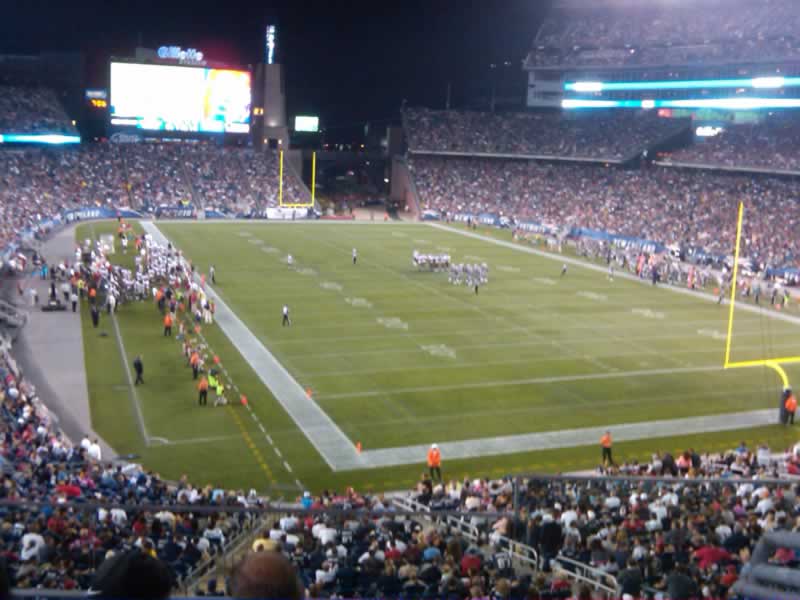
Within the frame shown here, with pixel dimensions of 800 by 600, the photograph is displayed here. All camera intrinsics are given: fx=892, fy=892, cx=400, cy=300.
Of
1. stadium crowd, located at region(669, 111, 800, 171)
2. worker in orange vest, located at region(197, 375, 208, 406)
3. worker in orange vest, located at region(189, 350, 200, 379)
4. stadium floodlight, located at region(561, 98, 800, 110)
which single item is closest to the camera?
worker in orange vest, located at region(197, 375, 208, 406)

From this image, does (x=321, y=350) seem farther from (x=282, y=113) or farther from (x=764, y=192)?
(x=282, y=113)

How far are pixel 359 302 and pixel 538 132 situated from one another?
45.2 m

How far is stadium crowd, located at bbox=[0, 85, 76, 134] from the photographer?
2334 inches

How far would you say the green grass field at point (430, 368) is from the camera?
17.3 m

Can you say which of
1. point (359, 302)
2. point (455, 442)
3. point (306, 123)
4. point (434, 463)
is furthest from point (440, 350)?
point (306, 123)

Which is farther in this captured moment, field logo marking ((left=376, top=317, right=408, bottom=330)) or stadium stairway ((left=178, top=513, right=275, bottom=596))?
field logo marking ((left=376, top=317, right=408, bottom=330))

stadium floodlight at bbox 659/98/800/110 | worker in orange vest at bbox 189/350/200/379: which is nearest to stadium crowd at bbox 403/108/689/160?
stadium floodlight at bbox 659/98/800/110

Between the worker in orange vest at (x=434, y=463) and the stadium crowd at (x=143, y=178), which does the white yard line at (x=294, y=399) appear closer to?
the worker in orange vest at (x=434, y=463)

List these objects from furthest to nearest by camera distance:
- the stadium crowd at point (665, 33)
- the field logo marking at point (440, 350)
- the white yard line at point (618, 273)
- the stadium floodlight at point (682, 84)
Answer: the stadium crowd at point (665, 33) < the stadium floodlight at point (682, 84) < the white yard line at point (618, 273) < the field logo marking at point (440, 350)

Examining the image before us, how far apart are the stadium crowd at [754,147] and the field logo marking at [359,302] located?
31112 mm

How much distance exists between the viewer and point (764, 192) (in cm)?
5181

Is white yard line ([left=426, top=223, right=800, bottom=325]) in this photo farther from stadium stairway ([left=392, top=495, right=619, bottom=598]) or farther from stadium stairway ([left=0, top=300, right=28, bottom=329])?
stadium stairway ([left=392, top=495, right=619, bottom=598])

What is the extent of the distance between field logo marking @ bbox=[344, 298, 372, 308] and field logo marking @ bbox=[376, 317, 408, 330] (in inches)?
78.8

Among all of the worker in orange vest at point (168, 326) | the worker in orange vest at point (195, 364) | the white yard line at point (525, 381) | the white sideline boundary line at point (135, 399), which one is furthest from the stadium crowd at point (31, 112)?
the white yard line at point (525, 381)
